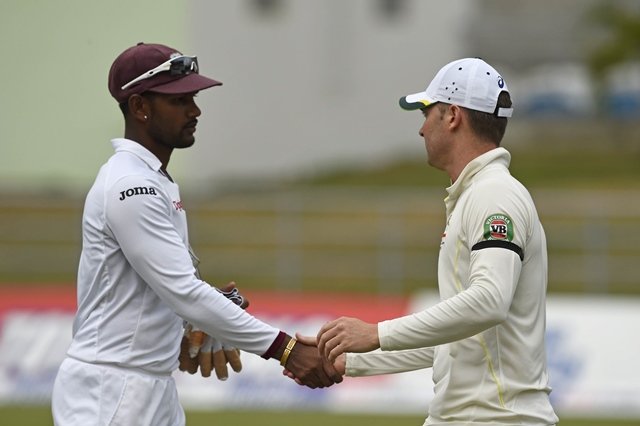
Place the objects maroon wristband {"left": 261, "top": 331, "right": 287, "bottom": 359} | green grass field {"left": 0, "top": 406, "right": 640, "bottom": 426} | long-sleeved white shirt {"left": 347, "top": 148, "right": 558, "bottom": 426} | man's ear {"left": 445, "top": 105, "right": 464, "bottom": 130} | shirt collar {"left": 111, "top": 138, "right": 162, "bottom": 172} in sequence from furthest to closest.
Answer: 1. green grass field {"left": 0, "top": 406, "right": 640, "bottom": 426}
2. maroon wristband {"left": 261, "top": 331, "right": 287, "bottom": 359}
3. shirt collar {"left": 111, "top": 138, "right": 162, "bottom": 172}
4. man's ear {"left": 445, "top": 105, "right": 464, "bottom": 130}
5. long-sleeved white shirt {"left": 347, "top": 148, "right": 558, "bottom": 426}

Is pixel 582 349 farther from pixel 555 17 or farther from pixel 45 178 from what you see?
pixel 555 17

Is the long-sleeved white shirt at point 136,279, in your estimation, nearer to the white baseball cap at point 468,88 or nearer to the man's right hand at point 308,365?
the man's right hand at point 308,365

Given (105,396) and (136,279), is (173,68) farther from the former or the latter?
(105,396)

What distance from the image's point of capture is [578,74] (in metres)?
45.2

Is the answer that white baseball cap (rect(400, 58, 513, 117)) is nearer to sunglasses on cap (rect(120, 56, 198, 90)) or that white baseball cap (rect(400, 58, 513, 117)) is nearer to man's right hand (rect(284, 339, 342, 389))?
sunglasses on cap (rect(120, 56, 198, 90))

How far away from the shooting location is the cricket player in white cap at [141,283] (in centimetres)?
523

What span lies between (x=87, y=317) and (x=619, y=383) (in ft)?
28.8

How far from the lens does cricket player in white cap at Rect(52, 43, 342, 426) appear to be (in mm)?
5230

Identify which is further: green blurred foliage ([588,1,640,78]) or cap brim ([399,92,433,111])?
green blurred foliage ([588,1,640,78])

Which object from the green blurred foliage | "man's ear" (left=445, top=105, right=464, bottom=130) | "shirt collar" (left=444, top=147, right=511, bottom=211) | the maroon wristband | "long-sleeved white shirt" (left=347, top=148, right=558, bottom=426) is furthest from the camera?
the green blurred foliage

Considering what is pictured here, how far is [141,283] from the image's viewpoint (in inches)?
210

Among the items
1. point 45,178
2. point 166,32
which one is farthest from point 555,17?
point 45,178

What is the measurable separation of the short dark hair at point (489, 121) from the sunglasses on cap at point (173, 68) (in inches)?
46.9

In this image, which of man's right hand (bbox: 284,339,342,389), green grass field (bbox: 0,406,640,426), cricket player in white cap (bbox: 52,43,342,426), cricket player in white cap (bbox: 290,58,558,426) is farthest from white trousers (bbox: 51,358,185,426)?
green grass field (bbox: 0,406,640,426)
